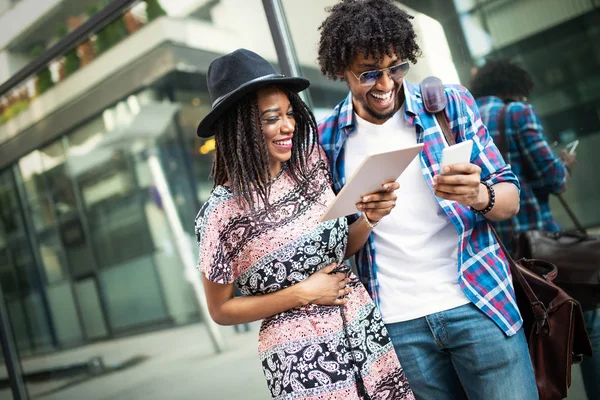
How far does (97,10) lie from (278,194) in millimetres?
3009

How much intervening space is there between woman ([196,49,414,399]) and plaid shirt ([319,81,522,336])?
0.21m

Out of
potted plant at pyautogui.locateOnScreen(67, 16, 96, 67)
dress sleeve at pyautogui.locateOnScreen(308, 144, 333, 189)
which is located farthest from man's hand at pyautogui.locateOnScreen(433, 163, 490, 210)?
potted plant at pyautogui.locateOnScreen(67, 16, 96, 67)

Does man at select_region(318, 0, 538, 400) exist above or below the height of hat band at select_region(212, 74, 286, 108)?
below

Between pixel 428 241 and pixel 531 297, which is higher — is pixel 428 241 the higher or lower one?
the higher one

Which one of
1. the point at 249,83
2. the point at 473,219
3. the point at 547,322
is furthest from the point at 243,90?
the point at 547,322

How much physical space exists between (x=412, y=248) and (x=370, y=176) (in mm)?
464

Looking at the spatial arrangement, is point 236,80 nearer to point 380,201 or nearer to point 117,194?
point 380,201

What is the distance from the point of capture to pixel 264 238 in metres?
1.88

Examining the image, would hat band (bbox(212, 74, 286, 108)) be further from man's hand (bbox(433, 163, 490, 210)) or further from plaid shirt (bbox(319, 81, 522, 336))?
man's hand (bbox(433, 163, 490, 210))

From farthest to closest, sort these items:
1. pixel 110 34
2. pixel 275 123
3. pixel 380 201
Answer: pixel 110 34 < pixel 275 123 < pixel 380 201

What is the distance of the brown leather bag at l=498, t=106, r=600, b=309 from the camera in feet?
7.04

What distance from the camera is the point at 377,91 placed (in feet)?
6.38

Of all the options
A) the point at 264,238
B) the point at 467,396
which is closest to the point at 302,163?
the point at 264,238

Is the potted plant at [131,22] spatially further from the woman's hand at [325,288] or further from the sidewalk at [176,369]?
the woman's hand at [325,288]
